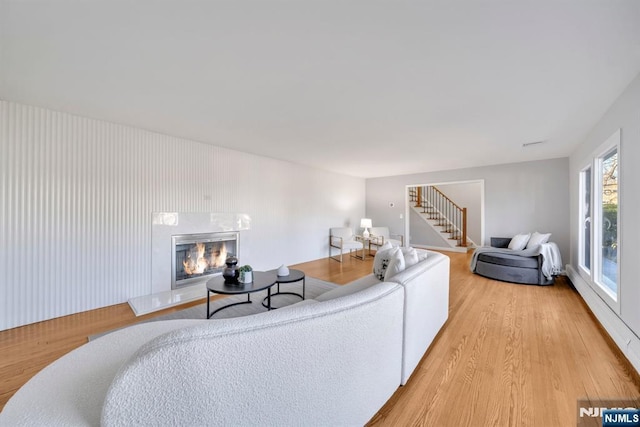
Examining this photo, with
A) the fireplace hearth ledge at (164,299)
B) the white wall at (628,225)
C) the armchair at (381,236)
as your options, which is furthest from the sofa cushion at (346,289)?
the armchair at (381,236)

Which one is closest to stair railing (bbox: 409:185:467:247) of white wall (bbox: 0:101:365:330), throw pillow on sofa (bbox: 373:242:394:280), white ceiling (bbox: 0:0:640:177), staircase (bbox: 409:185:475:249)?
staircase (bbox: 409:185:475:249)

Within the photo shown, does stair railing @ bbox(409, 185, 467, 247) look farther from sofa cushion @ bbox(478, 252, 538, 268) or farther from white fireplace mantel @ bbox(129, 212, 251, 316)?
white fireplace mantel @ bbox(129, 212, 251, 316)

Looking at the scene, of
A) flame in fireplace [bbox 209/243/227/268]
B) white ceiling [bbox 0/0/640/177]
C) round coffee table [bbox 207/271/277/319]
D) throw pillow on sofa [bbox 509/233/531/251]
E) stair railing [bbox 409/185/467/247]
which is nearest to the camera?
white ceiling [bbox 0/0/640/177]

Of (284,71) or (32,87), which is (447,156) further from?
(32,87)

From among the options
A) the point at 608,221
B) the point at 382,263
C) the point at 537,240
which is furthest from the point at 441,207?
the point at 382,263

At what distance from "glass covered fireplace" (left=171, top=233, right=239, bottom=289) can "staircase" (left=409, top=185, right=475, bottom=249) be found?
616 centimetres

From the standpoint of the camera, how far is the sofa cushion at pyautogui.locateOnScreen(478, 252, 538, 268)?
4134mm

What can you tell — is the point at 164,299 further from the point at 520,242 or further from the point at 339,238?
the point at 520,242

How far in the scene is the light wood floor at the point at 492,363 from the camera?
151 cm

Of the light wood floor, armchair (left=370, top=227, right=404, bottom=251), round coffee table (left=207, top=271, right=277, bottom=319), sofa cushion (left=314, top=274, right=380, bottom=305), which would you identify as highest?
armchair (left=370, top=227, right=404, bottom=251)

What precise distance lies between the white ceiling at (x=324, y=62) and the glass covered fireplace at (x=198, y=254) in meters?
1.71

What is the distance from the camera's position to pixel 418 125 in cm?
307

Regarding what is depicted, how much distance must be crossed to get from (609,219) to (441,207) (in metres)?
5.75

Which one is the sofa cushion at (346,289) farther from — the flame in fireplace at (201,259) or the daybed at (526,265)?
the daybed at (526,265)
